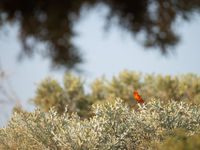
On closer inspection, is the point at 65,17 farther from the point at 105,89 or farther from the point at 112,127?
the point at 105,89

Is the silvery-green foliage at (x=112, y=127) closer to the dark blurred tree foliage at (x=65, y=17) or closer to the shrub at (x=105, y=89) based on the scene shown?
the dark blurred tree foliage at (x=65, y=17)

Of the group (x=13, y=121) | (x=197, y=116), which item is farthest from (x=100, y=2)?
(x=13, y=121)

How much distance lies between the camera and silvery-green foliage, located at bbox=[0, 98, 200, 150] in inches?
263

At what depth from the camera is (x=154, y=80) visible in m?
21.8

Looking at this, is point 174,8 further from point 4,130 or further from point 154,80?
point 154,80

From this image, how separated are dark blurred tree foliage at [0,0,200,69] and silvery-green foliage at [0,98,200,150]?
4.70m

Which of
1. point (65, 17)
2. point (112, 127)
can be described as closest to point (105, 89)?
point (112, 127)

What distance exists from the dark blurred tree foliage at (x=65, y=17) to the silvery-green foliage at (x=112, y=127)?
470cm

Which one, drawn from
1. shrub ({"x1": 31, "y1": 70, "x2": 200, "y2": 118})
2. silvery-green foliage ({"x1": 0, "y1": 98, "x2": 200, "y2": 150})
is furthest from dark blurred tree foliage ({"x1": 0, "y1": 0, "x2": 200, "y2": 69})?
shrub ({"x1": 31, "y1": 70, "x2": 200, "y2": 118})

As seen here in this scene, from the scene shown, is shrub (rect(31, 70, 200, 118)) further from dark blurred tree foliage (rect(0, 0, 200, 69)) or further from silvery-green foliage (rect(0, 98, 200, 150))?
dark blurred tree foliage (rect(0, 0, 200, 69))

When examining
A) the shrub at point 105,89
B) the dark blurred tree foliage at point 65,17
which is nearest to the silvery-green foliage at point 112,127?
the dark blurred tree foliage at point 65,17

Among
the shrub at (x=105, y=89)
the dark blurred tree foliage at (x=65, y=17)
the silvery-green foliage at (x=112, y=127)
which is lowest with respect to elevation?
the dark blurred tree foliage at (x=65, y=17)

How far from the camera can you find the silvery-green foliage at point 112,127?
6.68 m

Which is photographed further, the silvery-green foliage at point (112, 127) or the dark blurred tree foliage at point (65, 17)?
the silvery-green foliage at point (112, 127)
